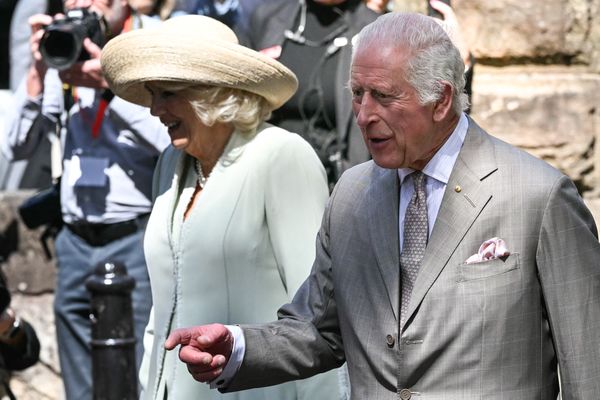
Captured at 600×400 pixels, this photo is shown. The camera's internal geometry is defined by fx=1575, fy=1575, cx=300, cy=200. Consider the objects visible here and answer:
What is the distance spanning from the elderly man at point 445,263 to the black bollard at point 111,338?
7.12 ft

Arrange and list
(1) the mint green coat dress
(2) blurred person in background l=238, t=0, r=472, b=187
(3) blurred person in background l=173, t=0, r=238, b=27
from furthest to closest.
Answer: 1. (3) blurred person in background l=173, t=0, r=238, b=27
2. (2) blurred person in background l=238, t=0, r=472, b=187
3. (1) the mint green coat dress

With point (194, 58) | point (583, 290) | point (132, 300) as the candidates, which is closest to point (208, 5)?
point (132, 300)

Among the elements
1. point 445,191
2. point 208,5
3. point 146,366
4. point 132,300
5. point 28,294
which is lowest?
point 28,294

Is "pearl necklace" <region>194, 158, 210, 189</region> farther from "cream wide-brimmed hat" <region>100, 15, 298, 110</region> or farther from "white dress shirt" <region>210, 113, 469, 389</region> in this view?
"white dress shirt" <region>210, 113, 469, 389</region>

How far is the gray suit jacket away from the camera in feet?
10.9

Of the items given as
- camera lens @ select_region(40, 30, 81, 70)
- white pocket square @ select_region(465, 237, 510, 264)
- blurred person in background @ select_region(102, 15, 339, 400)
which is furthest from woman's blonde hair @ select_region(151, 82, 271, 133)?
white pocket square @ select_region(465, 237, 510, 264)

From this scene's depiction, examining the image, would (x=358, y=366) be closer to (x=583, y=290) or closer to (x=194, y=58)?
(x=583, y=290)

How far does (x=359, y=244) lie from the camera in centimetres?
360

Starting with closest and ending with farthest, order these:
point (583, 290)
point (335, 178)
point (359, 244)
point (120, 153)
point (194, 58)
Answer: point (583, 290), point (359, 244), point (194, 58), point (335, 178), point (120, 153)

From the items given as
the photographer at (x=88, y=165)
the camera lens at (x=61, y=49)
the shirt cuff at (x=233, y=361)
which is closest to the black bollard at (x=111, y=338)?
the photographer at (x=88, y=165)

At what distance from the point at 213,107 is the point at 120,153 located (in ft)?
4.99

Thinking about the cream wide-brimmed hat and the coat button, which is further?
the cream wide-brimmed hat

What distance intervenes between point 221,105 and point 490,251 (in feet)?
4.70

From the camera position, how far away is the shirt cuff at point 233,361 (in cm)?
356
